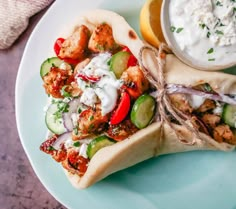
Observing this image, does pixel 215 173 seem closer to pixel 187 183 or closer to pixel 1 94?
pixel 187 183

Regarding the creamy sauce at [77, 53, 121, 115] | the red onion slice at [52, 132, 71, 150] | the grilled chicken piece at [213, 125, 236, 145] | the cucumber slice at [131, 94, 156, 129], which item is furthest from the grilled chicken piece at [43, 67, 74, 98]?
the grilled chicken piece at [213, 125, 236, 145]

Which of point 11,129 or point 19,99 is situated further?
point 11,129

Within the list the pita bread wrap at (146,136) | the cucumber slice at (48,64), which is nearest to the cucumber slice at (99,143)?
the pita bread wrap at (146,136)

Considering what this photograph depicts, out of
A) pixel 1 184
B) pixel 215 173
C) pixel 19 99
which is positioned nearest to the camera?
pixel 215 173

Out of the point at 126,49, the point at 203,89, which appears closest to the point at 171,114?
the point at 203,89

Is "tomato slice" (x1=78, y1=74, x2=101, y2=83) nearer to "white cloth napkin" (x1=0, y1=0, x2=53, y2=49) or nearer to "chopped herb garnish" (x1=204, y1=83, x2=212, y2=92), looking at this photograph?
"chopped herb garnish" (x1=204, y1=83, x2=212, y2=92)

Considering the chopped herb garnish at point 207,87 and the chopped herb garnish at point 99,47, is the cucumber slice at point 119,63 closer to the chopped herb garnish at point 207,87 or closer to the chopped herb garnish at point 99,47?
the chopped herb garnish at point 99,47
